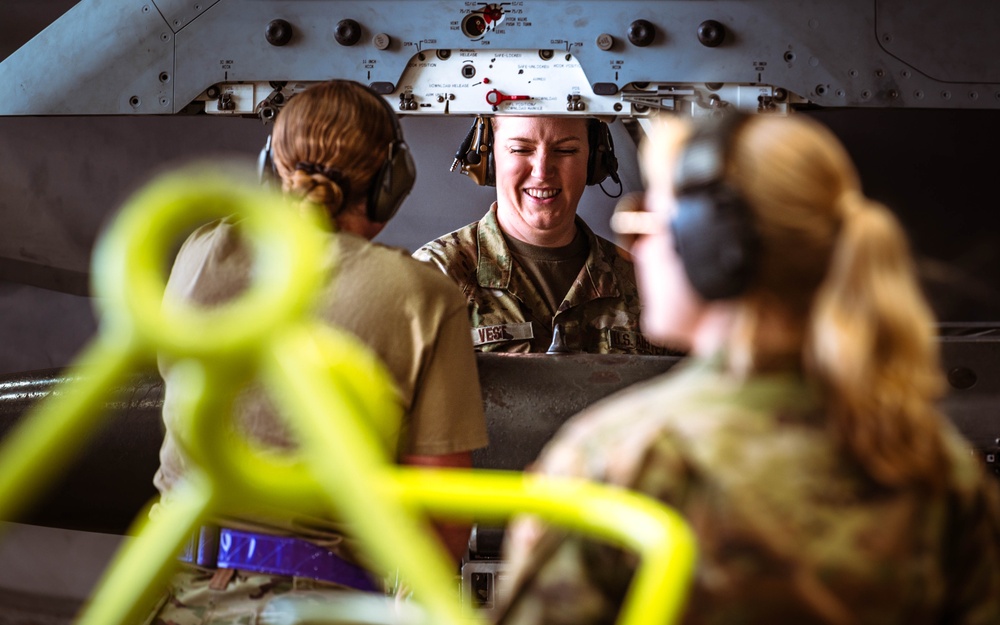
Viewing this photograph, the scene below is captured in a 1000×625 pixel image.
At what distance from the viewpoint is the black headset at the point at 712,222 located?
106 centimetres

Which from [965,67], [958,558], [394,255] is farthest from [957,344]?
[958,558]

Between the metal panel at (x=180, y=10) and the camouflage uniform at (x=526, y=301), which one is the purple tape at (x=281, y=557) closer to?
the camouflage uniform at (x=526, y=301)

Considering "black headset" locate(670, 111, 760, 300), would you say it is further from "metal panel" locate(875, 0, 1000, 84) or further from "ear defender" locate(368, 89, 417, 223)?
"metal panel" locate(875, 0, 1000, 84)

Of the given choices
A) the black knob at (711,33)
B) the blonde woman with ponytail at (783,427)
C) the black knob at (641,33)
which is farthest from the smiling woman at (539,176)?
the blonde woman with ponytail at (783,427)

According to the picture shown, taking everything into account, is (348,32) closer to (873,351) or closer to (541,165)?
(541,165)

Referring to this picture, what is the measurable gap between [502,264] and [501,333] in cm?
25

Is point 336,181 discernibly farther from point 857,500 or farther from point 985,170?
point 985,170

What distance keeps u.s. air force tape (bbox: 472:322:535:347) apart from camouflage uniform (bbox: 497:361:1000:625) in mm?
2474

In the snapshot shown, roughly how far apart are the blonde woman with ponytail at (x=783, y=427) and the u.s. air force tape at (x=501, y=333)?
247 cm

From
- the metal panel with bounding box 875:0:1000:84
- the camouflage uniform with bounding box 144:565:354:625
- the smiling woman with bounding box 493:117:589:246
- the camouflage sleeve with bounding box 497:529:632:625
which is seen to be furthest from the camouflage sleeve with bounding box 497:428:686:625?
the metal panel with bounding box 875:0:1000:84

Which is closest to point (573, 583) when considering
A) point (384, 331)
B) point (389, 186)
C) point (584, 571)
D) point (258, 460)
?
point (584, 571)

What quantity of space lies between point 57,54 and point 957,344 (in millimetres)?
3076

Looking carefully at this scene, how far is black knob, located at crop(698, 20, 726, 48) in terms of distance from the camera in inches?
154

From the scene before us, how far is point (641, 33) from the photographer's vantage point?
3910 mm
